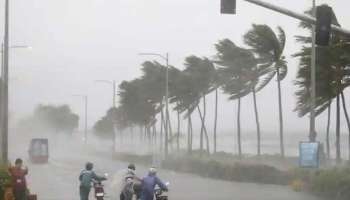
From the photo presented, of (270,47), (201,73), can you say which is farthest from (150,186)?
(201,73)

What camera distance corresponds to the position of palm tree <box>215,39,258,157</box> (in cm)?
5356

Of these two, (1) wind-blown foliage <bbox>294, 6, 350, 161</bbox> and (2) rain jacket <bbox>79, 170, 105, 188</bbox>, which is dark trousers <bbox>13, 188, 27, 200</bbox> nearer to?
(2) rain jacket <bbox>79, 170, 105, 188</bbox>

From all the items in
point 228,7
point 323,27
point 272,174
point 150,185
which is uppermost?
point 228,7

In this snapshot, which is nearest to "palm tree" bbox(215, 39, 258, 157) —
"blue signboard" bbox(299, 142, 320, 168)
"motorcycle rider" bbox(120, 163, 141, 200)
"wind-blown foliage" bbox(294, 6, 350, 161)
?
"wind-blown foliage" bbox(294, 6, 350, 161)

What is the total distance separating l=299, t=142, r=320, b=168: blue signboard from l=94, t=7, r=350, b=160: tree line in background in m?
5.86

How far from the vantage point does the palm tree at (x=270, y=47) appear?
4791cm

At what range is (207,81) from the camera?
66375 mm

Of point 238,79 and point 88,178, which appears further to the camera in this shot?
point 238,79

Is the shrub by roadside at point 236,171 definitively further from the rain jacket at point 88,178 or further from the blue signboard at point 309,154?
the rain jacket at point 88,178

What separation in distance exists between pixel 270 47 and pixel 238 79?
298 inches

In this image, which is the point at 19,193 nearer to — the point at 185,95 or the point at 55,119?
the point at 185,95

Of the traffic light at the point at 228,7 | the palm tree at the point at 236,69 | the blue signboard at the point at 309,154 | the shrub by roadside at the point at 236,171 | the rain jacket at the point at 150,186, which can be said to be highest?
the palm tree at the point at 236,69

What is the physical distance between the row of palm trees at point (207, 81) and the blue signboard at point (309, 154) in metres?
17.1

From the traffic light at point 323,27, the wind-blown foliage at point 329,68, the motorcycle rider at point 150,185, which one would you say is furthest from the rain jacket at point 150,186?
the wind-blown foliage at point 329,68
